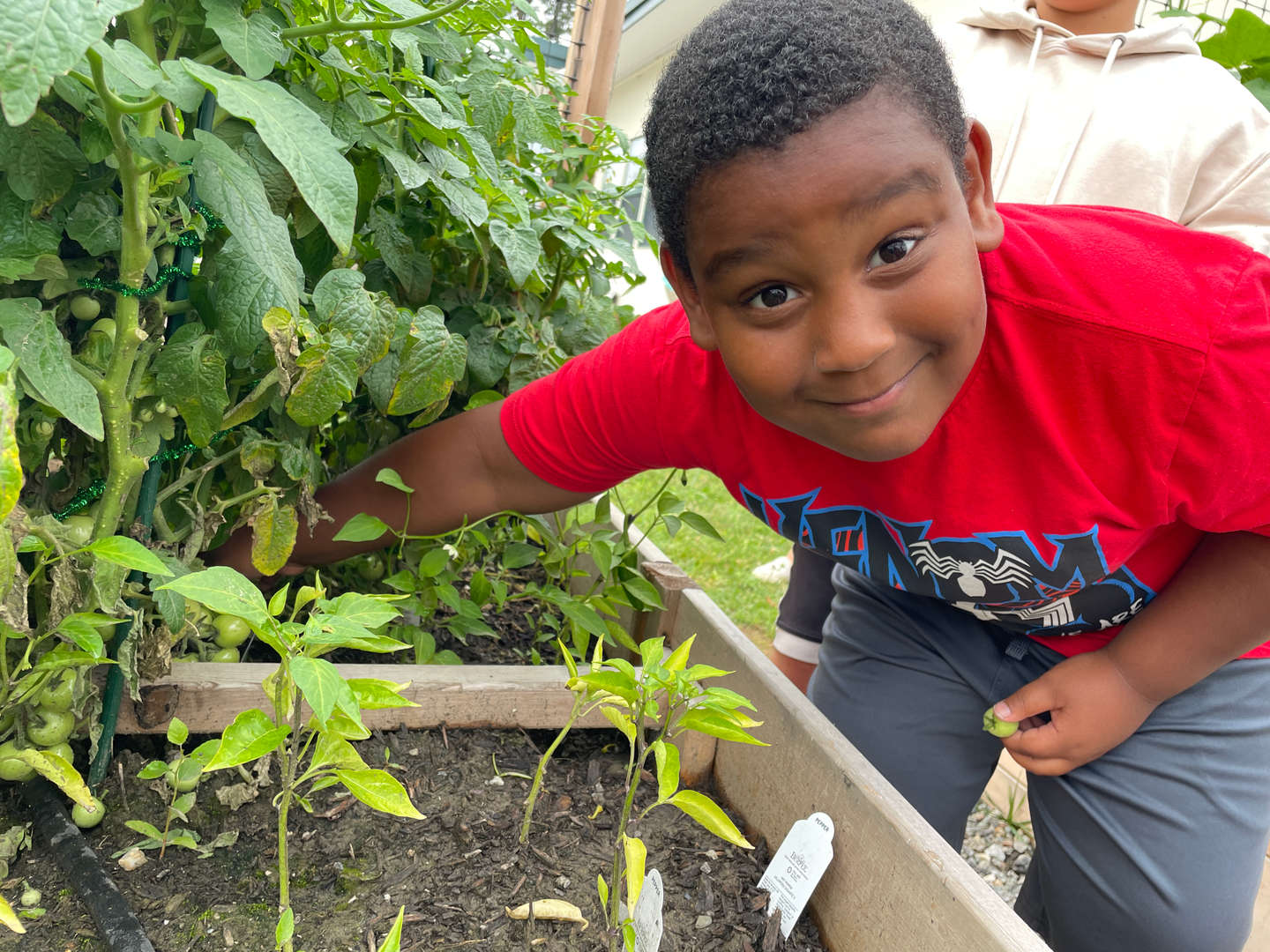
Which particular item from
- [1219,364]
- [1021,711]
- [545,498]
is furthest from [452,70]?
[1021,711]

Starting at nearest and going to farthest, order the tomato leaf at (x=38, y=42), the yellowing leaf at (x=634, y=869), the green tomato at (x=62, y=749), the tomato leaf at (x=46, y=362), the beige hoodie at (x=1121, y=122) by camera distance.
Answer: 1. the tomato leaf at (x=38, y=42)
2. the tomato leaf at (x=46, y=362)
3. the yellowing leaf at (x=634, y=869)
4. the green tomato at (x=62, y=749)
5. the beige hoodie at (x=1121, y=122)

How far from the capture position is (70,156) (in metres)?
0.75

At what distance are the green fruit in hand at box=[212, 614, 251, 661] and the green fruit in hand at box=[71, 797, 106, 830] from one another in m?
0.22

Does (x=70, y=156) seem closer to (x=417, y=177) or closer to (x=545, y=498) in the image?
(x=417, y=177)

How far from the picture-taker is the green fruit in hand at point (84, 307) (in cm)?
84

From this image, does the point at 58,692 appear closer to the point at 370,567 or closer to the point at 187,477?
the point at 187,477

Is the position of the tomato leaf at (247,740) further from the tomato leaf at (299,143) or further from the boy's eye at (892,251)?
the boy's eye at (892,251)

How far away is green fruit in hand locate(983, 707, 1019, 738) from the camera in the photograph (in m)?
1.22

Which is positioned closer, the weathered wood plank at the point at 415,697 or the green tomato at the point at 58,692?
the green tomato at the point at 58,692

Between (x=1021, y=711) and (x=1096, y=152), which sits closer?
(x=1021, y=711)

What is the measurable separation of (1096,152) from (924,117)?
0.71 metres

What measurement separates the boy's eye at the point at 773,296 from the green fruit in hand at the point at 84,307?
0.58 metres

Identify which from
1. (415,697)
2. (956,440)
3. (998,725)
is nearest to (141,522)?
(415,697)

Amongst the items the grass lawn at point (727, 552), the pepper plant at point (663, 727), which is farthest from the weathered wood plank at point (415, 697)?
the grass lawn at point (727, 552)
